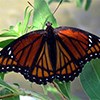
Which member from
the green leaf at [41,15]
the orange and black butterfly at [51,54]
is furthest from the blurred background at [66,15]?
the orange and black butterfly at [51,54]

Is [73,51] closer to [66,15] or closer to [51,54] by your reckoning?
[51,54]

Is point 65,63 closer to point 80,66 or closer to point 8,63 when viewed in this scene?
point 80,66

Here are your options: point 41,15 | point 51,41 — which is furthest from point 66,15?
point 51,41

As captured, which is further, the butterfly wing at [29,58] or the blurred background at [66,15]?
the blurred background at [66,15]

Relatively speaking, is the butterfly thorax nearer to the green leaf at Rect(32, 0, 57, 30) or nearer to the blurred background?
the green leaf at Rect(32, 0, 57, 30)

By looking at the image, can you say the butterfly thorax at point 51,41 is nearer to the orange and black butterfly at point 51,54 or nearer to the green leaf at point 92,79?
the orange and black butterfly at point 51,54

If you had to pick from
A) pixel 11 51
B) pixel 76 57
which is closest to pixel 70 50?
pixel 76 57

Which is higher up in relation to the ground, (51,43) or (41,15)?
(41,15)

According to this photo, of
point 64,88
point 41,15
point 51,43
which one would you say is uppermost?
point 41,15
